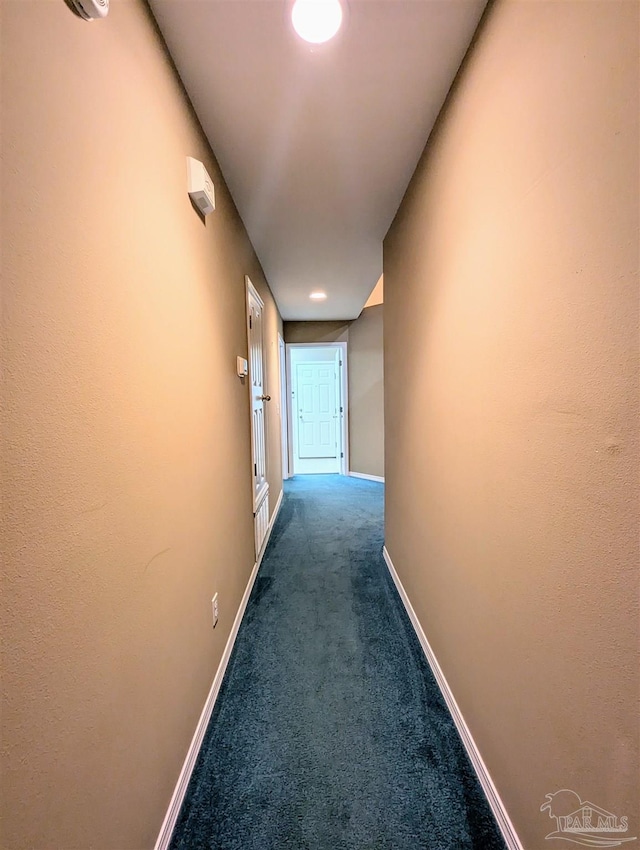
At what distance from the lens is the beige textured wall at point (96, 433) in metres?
0.54

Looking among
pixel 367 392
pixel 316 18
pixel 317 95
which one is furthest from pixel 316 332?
pixel 316 18

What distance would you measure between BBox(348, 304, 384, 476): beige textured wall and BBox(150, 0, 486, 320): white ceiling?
2799 millimetres

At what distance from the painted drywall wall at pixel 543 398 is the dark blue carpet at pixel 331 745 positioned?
0.19 metres

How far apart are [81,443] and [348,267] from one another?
2801 mm

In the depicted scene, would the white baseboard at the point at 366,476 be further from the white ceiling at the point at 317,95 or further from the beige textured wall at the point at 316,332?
the white ceiling at the point at 317,95

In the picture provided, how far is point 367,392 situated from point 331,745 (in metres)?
4.23

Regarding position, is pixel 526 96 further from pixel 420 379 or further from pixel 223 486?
pixel 223 486

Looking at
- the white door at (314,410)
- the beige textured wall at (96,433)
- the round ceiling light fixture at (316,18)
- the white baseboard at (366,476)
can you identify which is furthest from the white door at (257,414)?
the white door at (314,410)

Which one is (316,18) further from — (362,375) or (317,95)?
(362,375)

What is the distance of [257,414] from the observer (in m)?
2.81

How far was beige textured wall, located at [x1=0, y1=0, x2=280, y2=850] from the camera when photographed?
0.54 metres

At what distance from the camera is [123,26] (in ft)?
2.77

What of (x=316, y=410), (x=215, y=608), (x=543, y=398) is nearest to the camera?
(x=543, y=398)

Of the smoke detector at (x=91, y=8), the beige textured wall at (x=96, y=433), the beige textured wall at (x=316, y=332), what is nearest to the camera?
the beige textured wall at (x=96, y=433)
